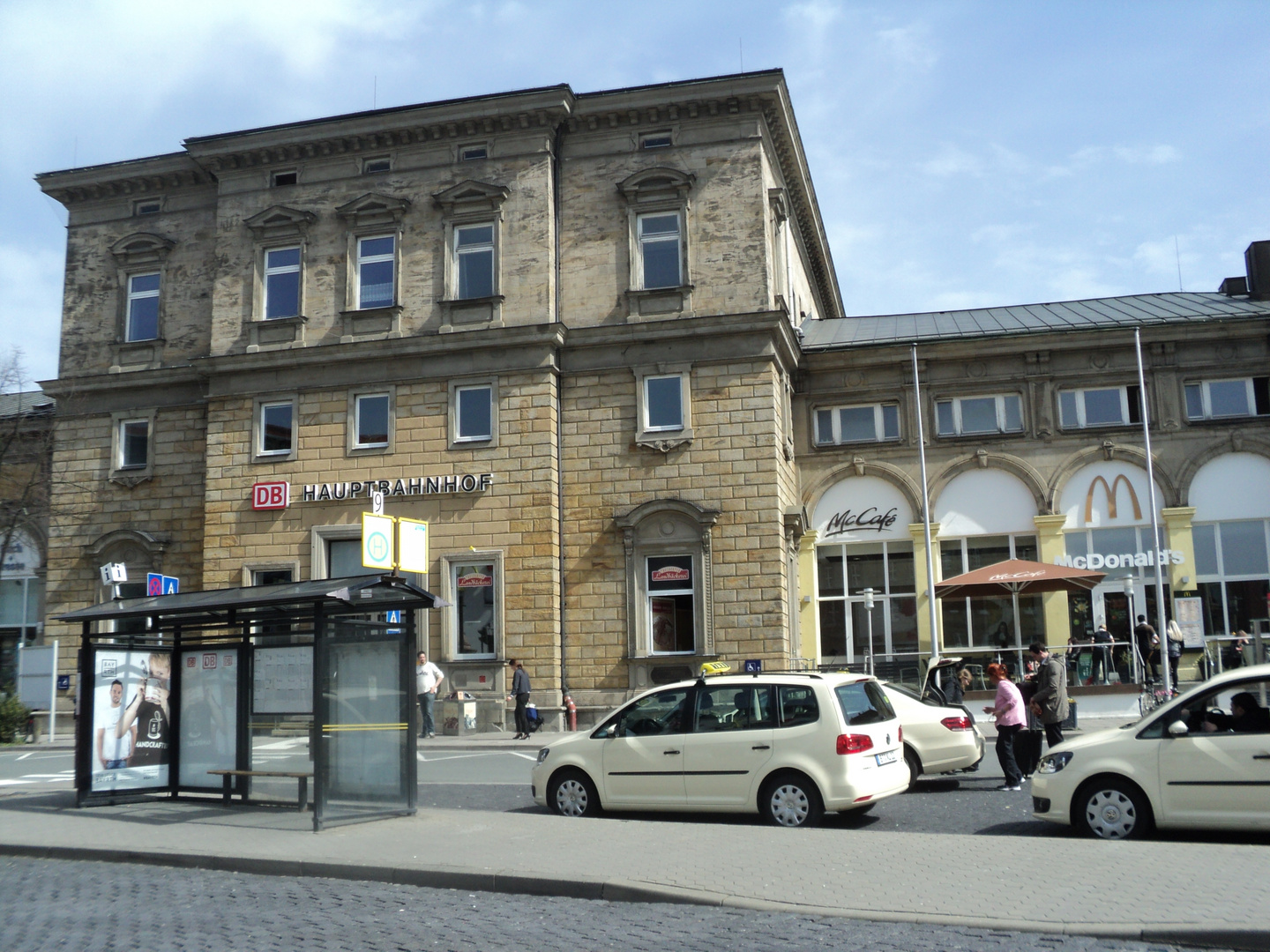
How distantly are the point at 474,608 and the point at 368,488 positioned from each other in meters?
4.05

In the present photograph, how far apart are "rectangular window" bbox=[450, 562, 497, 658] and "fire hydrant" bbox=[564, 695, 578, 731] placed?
232cm

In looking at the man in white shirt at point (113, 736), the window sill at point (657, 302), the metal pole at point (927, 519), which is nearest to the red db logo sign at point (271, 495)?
the window sill at point (657, 302)

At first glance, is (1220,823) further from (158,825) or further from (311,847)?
(158,825)

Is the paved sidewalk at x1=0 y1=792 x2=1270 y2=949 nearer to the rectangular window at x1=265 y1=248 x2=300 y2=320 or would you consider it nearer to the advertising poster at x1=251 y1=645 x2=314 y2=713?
the advertising poster at x1=251 y1=645 x2=314 y2=713

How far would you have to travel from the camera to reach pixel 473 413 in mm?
29859

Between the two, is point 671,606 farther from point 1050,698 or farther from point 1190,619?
point 1050,698

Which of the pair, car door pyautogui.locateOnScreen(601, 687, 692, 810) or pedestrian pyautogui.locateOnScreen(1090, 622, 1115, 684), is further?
pedestrian pyautogui.locateOnScreen(1090, 622, 1115, 684)

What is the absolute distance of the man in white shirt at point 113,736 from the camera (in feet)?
48.9

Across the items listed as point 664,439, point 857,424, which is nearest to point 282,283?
point 664,439

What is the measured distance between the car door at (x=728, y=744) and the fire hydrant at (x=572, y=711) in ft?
49.9

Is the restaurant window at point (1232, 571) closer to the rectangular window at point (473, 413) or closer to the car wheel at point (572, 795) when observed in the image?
the rectangular window at point (473, 413)

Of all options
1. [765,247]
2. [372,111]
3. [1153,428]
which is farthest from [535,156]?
[1153,428]

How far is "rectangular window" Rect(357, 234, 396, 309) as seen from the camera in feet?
101

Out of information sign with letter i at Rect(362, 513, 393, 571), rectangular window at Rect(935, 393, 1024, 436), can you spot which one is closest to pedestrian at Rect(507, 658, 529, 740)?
information sign with letter i at Rect(362, 513, 393, 571)
